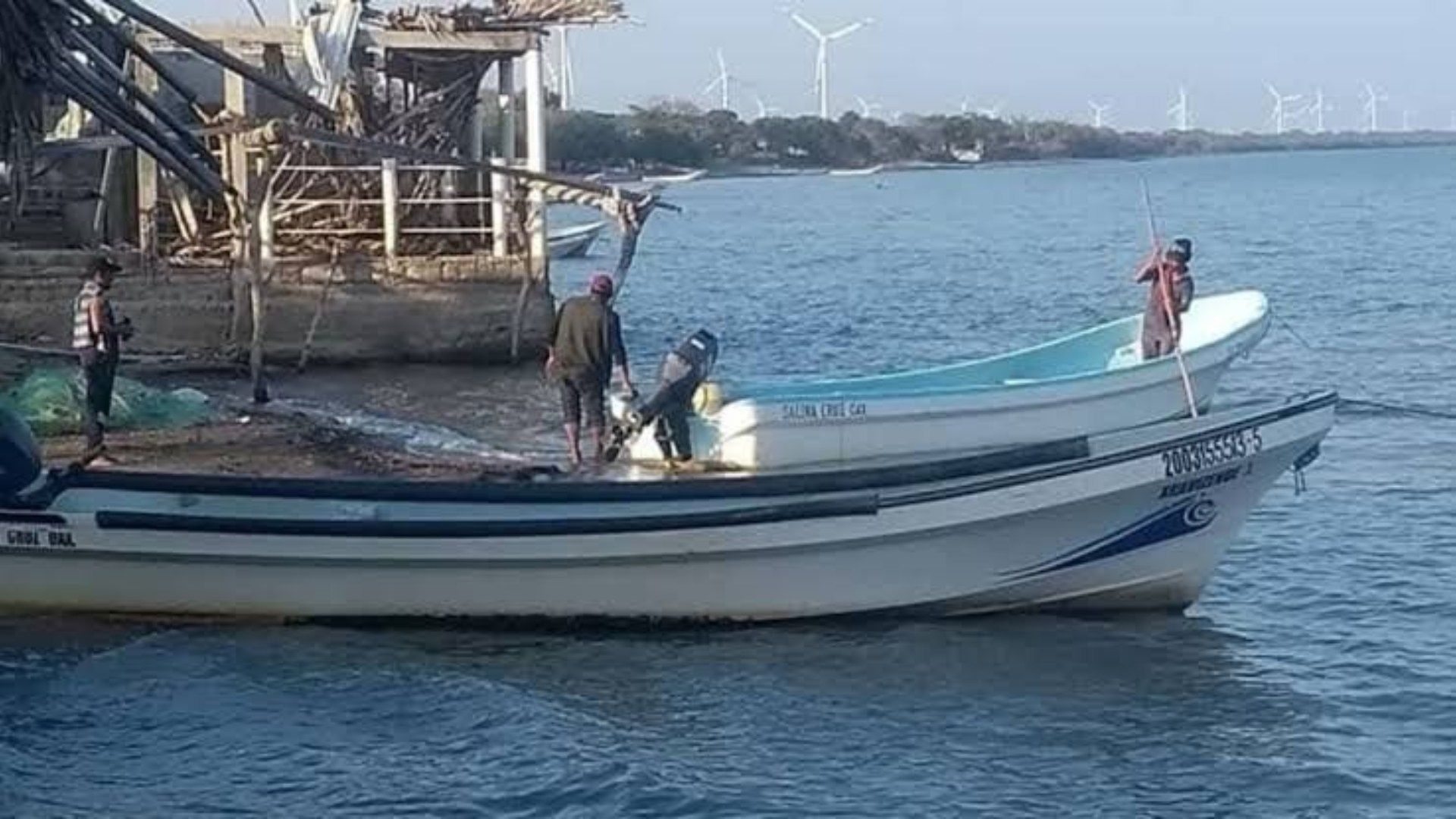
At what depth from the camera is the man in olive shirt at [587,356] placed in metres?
16.4

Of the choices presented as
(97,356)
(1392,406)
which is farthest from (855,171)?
(97,356)

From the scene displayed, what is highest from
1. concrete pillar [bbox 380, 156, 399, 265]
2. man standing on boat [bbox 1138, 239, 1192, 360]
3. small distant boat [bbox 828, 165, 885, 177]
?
small distant boat [bbox 828, 165, 885, 177]

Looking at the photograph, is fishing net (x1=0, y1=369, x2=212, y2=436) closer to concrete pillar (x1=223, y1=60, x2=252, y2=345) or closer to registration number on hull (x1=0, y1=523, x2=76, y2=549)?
concrete pillar (x1=223, y1=60, x2=252, y2=345)

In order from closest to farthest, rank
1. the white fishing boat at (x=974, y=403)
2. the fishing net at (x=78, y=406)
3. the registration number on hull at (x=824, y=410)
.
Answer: the white fishing boat at (x=974, y=403) → the registration number on hull at (x=824, y=410) → the fishing net at (x=78, y=406)

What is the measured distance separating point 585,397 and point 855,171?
152m

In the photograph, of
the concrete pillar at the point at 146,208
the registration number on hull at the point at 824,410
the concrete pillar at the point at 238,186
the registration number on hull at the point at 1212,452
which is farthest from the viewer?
the concrete pillar at the point at 146,208

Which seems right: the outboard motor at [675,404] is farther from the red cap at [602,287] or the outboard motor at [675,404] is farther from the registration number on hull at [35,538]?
the registration number on hull at [35,538]

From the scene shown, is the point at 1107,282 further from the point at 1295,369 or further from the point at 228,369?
the point at 228,369

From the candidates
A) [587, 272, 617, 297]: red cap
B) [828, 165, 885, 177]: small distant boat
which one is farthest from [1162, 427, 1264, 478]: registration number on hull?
[828, 165, 885, 177]: small distant boat

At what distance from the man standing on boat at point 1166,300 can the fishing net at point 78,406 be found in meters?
7.93

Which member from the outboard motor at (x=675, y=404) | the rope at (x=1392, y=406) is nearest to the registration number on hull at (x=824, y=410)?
the outboard motor at (x=675, y=404)

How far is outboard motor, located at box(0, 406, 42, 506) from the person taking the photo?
13062 millimetres

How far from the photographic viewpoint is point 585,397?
1662 cm

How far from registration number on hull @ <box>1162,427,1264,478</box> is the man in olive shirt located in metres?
4.41
